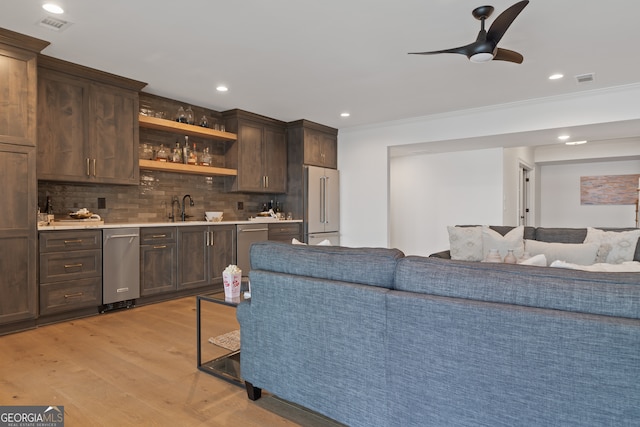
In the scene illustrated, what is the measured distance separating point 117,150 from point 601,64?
5.13 metres

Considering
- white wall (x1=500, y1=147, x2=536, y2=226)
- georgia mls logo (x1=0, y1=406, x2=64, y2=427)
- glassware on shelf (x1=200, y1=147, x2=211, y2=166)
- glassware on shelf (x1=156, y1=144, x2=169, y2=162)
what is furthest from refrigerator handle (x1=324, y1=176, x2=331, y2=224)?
georgia mls logo (x1=0, y1=406, x2=64, y2=427)

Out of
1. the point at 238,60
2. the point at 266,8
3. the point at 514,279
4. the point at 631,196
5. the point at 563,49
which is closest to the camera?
the point at 514,279

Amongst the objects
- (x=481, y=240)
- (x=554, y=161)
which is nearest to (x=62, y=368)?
(x=481, y=240)

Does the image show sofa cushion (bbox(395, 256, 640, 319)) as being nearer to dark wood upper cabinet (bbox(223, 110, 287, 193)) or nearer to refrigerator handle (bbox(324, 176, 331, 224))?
dark wood upper cabinet (bbox(223, 110, 287, 193))

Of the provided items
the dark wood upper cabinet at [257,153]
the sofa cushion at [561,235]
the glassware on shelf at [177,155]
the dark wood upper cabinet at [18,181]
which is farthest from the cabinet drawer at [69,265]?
the sofa cushion at [561,235]

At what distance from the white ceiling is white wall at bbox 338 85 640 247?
28cm

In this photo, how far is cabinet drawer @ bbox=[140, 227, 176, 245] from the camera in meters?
4.07

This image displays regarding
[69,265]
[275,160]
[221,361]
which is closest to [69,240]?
[69,265]

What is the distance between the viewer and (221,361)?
8.22 ft

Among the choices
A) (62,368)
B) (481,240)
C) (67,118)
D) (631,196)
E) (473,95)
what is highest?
(473,95)

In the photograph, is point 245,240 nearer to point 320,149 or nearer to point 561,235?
point 320,149

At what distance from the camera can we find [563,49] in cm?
339

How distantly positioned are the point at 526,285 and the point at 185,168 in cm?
433

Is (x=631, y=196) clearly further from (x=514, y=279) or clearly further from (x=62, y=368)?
(x=62, y=368)
